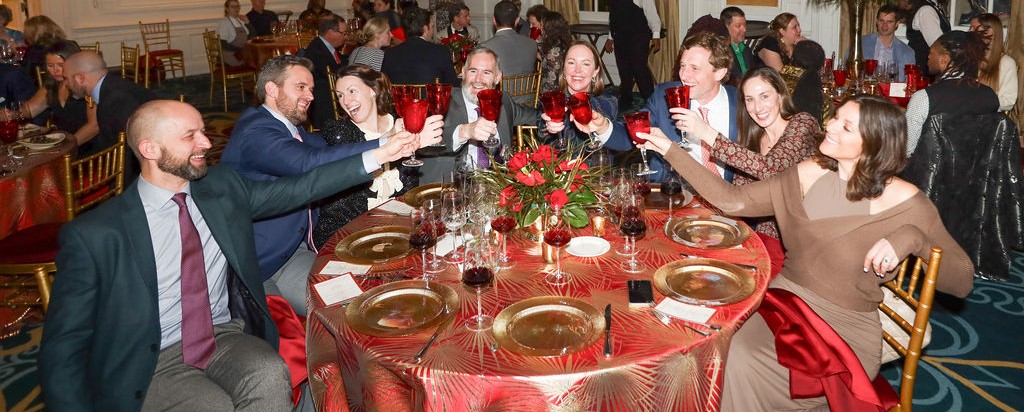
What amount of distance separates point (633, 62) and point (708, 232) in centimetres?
597

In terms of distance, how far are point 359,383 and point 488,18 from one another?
9597 millimetres

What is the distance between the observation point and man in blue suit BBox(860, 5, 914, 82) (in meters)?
5.74

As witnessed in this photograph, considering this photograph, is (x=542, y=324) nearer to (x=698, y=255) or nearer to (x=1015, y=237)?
(x=698, y=255)

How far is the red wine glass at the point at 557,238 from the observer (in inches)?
84.9

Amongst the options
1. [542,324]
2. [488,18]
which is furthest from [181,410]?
[488,18]

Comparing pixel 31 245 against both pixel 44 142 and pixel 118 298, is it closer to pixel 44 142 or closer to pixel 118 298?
pixel 44 142

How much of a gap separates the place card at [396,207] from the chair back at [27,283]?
117 cm

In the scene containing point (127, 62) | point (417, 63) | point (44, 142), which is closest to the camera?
point (44, 142)

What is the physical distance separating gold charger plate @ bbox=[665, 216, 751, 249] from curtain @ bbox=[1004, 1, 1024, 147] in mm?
5023

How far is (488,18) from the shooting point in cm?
1103

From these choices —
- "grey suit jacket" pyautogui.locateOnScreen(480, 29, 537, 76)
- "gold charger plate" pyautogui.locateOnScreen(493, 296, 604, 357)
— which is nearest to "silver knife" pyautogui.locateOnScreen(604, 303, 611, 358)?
"gold charger plate" pyautogui.locateOnScreen(493, 296, 604, 357)

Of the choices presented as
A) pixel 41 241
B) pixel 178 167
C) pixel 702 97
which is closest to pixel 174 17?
pixel 41 241

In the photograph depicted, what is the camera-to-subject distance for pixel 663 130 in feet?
11.8

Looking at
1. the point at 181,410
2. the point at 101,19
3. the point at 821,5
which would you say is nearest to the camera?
the point at 181,410
